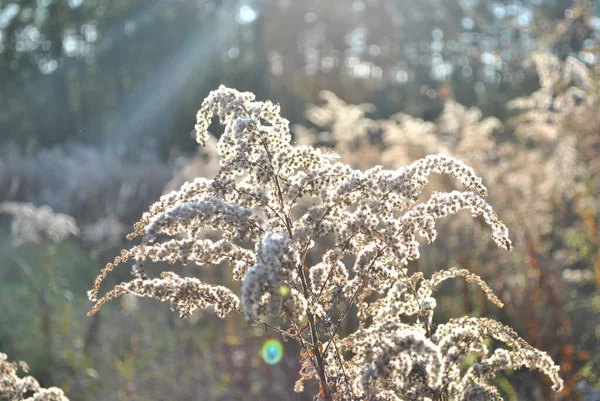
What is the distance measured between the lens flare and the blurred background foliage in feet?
0.28

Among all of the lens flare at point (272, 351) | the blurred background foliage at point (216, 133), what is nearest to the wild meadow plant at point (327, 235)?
the blurred background foliage at point (216, 133)

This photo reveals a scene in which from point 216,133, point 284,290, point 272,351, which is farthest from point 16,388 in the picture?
point 216,133

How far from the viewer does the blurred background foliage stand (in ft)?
20.6

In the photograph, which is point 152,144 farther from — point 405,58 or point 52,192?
point 405,58

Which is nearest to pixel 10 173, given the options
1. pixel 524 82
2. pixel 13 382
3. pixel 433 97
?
pixel 13 382

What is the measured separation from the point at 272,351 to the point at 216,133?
12.9 meters

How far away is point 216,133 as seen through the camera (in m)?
18.8

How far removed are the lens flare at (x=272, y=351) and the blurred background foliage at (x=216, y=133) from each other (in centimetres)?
9

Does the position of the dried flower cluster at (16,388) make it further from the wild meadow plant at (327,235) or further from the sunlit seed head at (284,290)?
the sunlit seed head at (284,290)

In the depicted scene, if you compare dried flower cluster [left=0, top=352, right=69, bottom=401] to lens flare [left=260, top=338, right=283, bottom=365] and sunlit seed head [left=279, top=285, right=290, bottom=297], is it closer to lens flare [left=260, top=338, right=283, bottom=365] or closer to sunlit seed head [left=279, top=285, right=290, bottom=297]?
sunlit seed head [left=279, top=285, right=290, bottom=297]

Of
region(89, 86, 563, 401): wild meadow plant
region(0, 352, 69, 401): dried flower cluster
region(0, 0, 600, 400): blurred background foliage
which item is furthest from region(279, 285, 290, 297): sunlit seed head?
region(0, 0, 600, 400): blurred background foliage

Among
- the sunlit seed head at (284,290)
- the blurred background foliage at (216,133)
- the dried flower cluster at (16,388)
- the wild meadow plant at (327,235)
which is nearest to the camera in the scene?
the sunlit seed head at (284,290)

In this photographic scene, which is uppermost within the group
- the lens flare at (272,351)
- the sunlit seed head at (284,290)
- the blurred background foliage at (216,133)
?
the blurred background foliage at (216,133)

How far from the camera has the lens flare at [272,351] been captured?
20.9 ft
